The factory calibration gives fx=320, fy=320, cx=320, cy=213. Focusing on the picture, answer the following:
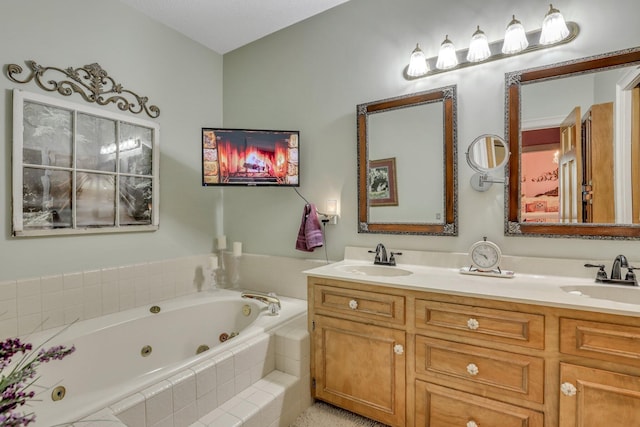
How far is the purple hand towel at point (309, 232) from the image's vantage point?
2453 mm

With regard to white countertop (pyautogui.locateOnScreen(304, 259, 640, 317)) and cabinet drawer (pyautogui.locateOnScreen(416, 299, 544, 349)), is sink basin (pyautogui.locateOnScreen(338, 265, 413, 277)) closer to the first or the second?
white countertop (pyautogui.locateOnScreen(304, 259, 640, 317))

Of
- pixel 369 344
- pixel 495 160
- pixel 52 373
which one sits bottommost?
pixel 52 373

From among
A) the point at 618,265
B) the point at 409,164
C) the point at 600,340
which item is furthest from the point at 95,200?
the point at 618,265

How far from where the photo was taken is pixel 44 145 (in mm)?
1962

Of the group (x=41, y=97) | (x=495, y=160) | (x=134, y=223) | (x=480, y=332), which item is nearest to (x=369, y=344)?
(x=480, y=332)

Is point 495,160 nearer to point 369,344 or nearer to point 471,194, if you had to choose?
point 471,194

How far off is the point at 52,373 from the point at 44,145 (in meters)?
1.32

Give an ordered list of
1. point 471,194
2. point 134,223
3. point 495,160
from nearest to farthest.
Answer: point 495,160
point 471,194
point 134,223

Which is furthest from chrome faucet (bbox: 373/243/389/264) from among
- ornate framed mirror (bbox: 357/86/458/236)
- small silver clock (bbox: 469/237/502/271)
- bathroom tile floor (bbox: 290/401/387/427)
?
bathroom tile floor (bbox: 290/401/387/427)

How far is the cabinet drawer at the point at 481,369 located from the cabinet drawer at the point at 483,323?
6cm

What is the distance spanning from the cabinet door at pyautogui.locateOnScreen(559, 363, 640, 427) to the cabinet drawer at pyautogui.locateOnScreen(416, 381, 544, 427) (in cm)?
13

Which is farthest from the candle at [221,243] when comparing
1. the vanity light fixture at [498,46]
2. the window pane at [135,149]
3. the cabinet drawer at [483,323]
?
the vanity light fixture at [498,46]

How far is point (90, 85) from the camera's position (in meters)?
2.17

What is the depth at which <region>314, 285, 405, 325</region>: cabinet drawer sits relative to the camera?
169cm
